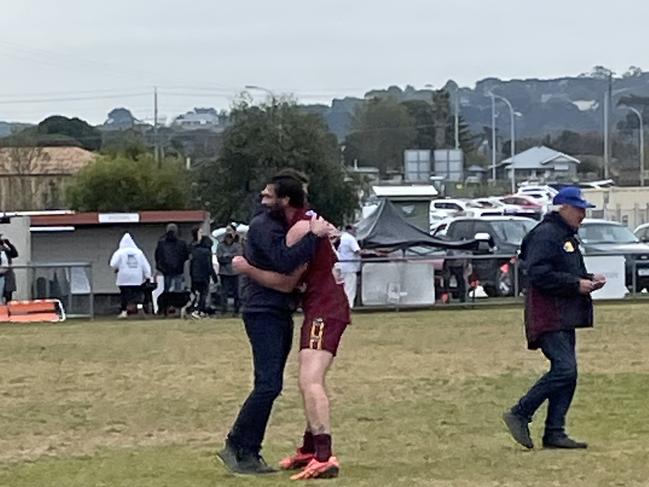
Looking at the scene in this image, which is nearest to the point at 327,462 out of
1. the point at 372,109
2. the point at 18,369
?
the point at 18,369

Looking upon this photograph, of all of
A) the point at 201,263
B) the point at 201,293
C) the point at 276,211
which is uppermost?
the point at 276,211

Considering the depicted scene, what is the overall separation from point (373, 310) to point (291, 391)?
13.2m

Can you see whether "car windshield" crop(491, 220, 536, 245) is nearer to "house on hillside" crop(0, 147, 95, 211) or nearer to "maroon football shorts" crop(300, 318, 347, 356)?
"maroon football shorts" crop(300, 318, 347, 356)

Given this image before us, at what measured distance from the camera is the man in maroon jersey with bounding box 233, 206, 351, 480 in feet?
32.4

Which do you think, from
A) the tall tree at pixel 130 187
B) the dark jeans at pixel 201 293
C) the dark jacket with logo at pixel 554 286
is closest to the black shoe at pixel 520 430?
A: the dark jacket with logo at pixel 554 286

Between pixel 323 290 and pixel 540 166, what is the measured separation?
13132cm

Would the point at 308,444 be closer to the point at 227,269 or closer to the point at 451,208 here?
the point at 227,269

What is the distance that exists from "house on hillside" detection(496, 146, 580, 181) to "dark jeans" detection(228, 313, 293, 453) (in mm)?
119112

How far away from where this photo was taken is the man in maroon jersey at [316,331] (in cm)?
988

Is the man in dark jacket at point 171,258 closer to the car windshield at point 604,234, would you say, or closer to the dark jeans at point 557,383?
the car windshield at point 604,234

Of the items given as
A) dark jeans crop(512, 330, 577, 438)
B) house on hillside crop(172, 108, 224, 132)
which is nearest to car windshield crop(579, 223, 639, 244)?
dark jeans crop(512, 330, 577, 438)

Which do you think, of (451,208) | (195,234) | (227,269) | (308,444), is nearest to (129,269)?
(195,234)

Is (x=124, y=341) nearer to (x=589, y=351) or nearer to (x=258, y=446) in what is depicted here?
(x=589, y=351)

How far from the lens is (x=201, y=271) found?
27938 mm
